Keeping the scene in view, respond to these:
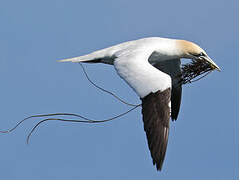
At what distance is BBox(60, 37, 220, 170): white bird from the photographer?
10.1m

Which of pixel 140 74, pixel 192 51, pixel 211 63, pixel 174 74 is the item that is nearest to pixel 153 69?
pixel 140 74

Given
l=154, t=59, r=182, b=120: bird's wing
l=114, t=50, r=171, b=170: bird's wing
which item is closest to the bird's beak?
l=154, t=59, r=182, b=120: bird's wing

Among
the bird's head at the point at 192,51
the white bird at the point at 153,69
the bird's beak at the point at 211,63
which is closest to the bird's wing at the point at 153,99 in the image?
the white bird at the point at 153,69

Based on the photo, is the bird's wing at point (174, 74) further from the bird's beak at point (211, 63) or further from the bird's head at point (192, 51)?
the bird's beak at point (211, 63)

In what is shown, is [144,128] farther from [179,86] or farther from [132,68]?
[179,86]

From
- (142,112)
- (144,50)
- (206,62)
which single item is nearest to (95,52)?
(144,50)

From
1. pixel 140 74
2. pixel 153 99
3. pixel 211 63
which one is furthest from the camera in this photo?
pixel 211 63

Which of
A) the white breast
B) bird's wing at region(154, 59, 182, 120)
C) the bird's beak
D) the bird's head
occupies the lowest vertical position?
bird's wing at region(154, 59, 182, 120)

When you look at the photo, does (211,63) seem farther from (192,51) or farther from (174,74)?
(174,74)

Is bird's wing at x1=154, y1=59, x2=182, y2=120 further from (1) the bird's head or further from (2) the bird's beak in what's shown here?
(2) the bird's beak

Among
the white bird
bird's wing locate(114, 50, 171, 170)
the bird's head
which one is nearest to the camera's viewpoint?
bird's wing locate(114, 50, 171, 170)

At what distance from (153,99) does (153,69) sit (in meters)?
0.74

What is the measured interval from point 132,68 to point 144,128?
52.7 inches

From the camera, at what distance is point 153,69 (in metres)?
10.9
